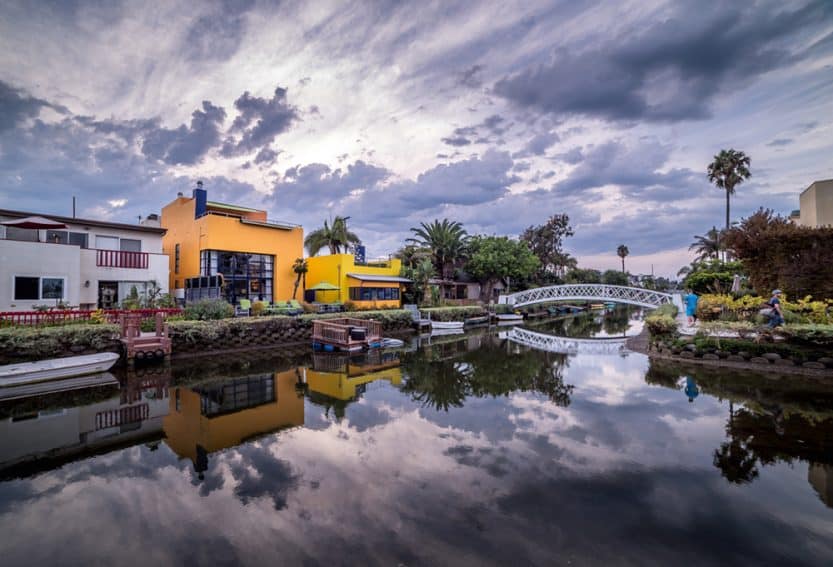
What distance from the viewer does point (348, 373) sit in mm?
13875

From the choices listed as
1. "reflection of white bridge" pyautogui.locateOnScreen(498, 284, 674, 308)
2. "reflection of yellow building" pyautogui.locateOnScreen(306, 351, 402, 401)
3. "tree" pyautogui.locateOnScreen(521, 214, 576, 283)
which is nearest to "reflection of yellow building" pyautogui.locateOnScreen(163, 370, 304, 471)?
"reflection of yellow building" pyautogui.locateOnScreen(306, 351, 402, 401)

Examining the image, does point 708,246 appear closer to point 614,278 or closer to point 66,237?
point 614,278

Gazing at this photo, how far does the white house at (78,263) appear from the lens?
16188 mm

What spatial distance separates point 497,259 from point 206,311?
99.3ft

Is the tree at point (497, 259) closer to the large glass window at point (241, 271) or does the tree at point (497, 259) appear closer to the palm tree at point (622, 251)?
the large glass window at point (241, 271)

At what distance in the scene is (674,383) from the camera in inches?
463

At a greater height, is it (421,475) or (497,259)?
(497,259)

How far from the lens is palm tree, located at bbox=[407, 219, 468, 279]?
1677 inches

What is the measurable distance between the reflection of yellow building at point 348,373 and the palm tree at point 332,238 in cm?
2204

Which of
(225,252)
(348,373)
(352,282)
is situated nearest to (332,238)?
(352,282)

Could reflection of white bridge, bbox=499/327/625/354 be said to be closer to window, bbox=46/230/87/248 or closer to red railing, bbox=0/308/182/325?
red railing, bbox=0/308/182/325

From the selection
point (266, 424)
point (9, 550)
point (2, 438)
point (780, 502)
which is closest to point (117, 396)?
point (2, 438)

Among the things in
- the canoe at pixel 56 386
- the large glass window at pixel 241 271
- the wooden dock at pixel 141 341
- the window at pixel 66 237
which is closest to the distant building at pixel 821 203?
the large glass window at pixel 241 271

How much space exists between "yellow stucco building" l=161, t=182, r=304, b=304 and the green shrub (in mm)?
3668
